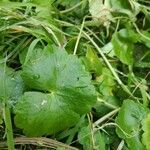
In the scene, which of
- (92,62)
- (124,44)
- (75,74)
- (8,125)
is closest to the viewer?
(8,125)

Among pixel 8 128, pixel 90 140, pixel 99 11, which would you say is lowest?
pixel 90 140

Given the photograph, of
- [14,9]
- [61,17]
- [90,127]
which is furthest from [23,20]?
[90,127]

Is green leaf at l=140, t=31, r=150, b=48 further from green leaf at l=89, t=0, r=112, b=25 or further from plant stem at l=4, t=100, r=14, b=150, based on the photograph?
plant stem at l=4, t=100, r=14, b=150

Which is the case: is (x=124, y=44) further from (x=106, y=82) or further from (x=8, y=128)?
(x=8, y=128)

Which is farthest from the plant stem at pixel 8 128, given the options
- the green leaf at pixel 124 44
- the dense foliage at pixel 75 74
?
the green leaf at pixel 124 44

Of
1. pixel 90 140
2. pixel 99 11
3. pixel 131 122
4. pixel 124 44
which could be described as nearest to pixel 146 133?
pixel 131 122

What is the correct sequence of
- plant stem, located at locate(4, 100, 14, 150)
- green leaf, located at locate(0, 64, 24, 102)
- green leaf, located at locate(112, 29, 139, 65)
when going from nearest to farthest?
plant stem, located at locate(4, 100, 14, 150), green leaf, located at locate(0, 64, 24, 102), green leaf, located at locate(112, 29, 139, 65)

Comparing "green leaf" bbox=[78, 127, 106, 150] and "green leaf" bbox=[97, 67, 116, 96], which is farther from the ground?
"green leaf" bbox=[97, 67, 116, 96]

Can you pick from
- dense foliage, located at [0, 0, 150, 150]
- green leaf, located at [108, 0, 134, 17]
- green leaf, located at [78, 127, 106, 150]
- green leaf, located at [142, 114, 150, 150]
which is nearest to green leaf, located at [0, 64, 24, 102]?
dense foliage, located at [0, 0, 150, 150]
